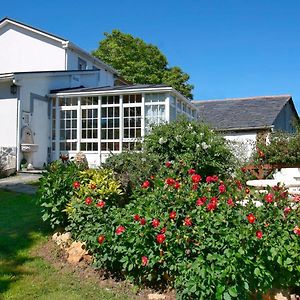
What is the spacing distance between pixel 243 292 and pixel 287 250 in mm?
706

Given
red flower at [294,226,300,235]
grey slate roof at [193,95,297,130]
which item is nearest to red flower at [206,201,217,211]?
red flower at [294,226,300,235]

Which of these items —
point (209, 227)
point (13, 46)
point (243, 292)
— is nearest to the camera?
point (243, 292)

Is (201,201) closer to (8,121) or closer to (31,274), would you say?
(31,274)

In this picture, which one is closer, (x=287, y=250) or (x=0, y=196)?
(x=287, y=250)

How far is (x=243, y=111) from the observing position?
25.9m

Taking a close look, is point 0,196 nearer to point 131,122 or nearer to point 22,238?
point 22,238

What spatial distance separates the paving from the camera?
37.1ft

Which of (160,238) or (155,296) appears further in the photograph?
(155,296)

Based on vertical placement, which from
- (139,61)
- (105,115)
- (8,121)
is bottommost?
(8,121)

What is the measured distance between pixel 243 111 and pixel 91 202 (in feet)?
70.5

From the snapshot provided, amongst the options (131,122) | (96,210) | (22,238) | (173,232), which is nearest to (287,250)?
(173,232)

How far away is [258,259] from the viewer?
4.34 m

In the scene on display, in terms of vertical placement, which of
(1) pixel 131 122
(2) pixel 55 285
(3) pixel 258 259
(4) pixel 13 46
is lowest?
(2) pixel 55 285

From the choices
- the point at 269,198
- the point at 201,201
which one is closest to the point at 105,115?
the point at 201,201
